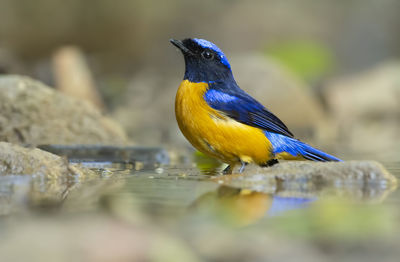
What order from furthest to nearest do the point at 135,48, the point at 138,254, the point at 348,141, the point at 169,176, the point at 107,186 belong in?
the point at 135,48
the point at 348,141
the point at 169,176
the point at 107,186
the point at 138,254

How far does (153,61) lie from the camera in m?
18.3

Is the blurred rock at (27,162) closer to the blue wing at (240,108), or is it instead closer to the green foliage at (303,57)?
the blue wing at (240,108)

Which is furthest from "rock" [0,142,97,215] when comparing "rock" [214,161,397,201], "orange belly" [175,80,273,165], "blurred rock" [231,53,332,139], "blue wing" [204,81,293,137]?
"blurred rock" [231,53,332,139]

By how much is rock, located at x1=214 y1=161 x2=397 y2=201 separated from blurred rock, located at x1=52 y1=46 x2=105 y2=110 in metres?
7.13

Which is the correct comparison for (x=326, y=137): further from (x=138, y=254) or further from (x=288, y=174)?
(x=138, y=254)

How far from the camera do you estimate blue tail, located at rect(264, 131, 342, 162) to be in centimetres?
545

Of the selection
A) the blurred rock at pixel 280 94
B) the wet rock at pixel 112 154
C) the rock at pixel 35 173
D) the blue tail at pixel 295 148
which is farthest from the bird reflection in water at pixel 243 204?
the blurred rock at pixel 280 94

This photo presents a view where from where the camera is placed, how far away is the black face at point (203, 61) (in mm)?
5668

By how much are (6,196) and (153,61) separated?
14630mm

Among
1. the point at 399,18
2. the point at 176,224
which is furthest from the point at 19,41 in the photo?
the point at 176,224

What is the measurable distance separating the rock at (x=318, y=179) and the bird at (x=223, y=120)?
1.77 feet

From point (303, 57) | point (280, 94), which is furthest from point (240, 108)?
point (303, 57)

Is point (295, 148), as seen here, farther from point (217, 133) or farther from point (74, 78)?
point (74, 78)

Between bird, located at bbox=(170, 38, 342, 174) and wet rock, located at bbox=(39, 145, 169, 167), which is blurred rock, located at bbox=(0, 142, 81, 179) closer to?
bird, located at bbox=(170, 38, 342, 174)
